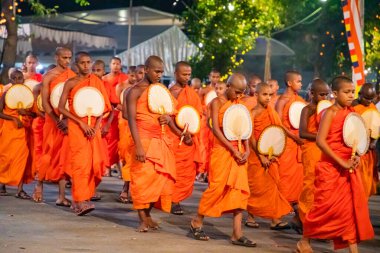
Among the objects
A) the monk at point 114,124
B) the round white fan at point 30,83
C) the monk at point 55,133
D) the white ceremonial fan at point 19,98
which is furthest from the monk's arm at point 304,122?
the round white fan at point 30,83

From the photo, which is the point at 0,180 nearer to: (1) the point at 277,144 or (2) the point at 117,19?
(1) the point at 277,144

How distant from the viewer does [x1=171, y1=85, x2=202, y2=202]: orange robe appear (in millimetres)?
12562

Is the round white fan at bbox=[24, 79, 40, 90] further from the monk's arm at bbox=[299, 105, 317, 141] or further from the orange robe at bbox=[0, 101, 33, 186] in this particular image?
the monk's arm at bbox=[299, 105, 317, 141]

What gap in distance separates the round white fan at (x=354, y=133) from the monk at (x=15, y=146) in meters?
6.16

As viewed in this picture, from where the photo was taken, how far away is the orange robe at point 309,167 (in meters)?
10.2

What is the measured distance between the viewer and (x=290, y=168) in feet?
38.5

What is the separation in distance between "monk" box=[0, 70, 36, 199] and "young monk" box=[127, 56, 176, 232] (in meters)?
3.57

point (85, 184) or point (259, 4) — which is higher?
point (259, 4)

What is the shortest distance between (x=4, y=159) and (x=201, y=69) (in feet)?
44.6

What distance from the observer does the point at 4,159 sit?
44.6 ft

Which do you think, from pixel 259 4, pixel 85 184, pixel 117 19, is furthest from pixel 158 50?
pixel 85 184

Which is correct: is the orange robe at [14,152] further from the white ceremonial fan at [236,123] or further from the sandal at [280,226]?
the white ceremonial fan at [236,123]

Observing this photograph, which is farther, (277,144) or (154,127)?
(277,144)

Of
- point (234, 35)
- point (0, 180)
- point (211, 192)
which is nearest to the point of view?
point (211, 192)
